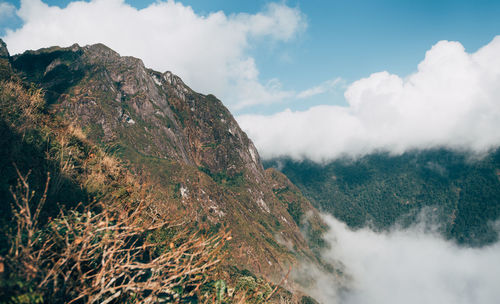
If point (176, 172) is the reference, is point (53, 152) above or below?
below

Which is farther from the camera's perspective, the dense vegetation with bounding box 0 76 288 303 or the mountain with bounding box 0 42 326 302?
the mountain with bounding box 0 42 326 302

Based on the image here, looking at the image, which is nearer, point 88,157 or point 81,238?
point 81,238

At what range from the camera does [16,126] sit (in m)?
6.72

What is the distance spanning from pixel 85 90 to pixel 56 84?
1934 cm

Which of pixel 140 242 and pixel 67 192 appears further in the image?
pixel 140 242

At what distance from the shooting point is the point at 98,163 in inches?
364

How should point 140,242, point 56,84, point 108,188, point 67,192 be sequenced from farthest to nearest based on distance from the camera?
point 56,84 → point 108,188 → point 140,242 → point 67,192

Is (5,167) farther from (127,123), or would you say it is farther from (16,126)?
(127,123)

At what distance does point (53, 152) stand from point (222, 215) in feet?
635

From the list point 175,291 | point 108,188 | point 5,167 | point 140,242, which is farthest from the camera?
point 108,188

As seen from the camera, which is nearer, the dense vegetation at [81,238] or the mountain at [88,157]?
the dense vegetation at [81,238]

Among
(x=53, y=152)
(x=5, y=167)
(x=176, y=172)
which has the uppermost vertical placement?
(x=176, y=172)

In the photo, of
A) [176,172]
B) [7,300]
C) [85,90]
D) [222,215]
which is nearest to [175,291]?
[7,300]

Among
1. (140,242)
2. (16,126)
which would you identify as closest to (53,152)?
(16,126)
